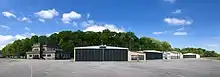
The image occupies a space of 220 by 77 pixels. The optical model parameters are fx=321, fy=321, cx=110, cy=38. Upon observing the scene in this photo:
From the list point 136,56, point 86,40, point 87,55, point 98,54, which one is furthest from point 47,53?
point 98,54

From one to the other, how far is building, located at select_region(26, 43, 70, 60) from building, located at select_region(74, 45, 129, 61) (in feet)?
133

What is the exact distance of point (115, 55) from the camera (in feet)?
298

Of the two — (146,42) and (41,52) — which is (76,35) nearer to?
(41,52)

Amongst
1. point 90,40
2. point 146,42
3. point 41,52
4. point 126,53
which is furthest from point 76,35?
point 126,53

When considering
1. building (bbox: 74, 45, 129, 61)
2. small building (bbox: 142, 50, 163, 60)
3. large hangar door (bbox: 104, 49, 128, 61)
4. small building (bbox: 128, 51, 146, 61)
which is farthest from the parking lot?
small building (bbox: 142, 50, 163, 60)

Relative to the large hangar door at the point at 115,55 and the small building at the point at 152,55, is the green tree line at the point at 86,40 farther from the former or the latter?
the large hangar door at the point at 115,55

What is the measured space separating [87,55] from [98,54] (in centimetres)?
310

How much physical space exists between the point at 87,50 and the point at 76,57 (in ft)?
11.5

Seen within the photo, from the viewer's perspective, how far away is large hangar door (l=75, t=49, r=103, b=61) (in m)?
86.7

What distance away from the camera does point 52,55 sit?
→ 126m

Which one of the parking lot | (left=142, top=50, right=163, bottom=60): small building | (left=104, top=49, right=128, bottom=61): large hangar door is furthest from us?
(left=142, top=50, right=163, bottom=60): small building

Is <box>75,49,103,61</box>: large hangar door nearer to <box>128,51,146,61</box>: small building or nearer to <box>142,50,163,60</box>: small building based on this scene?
<box>128,51,146,61</box>: small building

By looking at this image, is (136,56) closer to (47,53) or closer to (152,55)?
(152,55)

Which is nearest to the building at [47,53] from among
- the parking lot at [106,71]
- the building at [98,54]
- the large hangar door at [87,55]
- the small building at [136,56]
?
the small building at [136,56]
